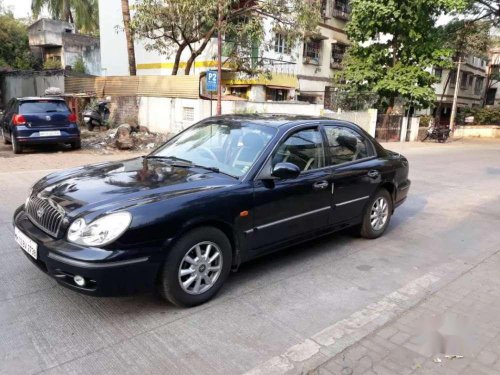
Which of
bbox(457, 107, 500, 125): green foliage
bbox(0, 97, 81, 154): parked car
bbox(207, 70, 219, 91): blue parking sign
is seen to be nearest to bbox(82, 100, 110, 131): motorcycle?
bbox(0, 97, 81, 154): parked car

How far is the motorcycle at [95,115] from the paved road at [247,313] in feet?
38.8

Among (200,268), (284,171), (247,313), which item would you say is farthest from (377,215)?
(200,268)

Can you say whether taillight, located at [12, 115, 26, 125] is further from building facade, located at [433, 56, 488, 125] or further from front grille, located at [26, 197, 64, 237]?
building facade, located at [433, 56, 488, 125]

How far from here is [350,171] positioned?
192 inches

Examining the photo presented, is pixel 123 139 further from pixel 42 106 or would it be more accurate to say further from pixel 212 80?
pixel 212 80

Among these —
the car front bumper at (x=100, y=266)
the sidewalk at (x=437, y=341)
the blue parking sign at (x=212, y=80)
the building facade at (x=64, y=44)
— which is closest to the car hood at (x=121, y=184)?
the car front bumper at (x=100, y=266)

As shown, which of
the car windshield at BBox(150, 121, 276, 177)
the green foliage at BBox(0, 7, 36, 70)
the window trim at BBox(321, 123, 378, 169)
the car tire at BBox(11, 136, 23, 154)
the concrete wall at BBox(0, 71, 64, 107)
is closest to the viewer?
the car windshield at BBox(150, 121, 276, 177)

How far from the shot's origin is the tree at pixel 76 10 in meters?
33.3

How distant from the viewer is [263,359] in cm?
291

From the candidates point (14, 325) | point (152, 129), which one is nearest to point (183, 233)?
point (14, 325)

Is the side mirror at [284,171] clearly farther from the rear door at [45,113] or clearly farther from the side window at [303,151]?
the rear door at [45,113]

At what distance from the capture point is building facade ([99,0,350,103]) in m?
21.4

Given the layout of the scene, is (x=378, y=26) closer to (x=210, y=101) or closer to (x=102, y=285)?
(x=210, y=101)

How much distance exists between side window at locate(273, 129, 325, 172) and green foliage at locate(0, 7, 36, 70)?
2961cm
